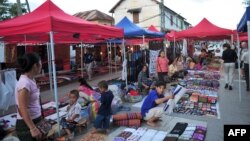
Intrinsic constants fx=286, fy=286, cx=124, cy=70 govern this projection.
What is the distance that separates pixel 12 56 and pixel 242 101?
13.2 metres

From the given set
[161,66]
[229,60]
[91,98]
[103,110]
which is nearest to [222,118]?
[103,110]

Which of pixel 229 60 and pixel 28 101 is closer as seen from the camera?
pixel 28 101

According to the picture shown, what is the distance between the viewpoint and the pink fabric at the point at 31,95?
322cm

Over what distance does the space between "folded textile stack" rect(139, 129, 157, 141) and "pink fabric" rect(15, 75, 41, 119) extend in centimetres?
297

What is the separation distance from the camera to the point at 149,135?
6.13 metres

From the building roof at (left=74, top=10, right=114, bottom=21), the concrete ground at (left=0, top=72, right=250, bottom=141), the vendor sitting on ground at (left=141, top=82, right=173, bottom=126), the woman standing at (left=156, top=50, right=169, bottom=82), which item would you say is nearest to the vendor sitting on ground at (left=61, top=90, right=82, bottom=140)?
the concrete ground at (left=0, top=72, right=250, bottom=141)

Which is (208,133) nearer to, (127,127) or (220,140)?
(220,140)

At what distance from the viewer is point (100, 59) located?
27.5 m

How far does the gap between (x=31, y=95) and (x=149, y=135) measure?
342 cm

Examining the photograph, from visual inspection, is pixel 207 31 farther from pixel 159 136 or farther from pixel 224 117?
pixel 159 136

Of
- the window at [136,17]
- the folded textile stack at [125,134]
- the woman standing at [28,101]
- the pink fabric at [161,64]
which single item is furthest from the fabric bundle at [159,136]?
the window at [136,17]

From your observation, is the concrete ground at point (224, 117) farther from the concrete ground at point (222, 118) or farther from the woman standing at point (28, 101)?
the woman standing at point (28, 101)

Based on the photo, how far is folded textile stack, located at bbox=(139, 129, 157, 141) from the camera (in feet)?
19.4

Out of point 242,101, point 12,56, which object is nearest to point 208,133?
point 242,101
